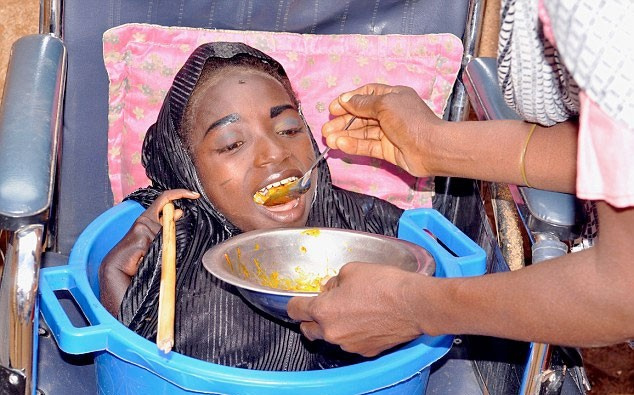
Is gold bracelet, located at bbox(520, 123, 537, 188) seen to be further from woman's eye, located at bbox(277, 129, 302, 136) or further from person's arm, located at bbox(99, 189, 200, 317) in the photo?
person's arm, located at bbox(99, 189, 200, 317)

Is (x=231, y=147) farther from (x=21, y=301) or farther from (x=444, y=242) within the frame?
(x=21, y=301)

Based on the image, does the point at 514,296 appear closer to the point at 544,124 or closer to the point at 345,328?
the point at 345,328

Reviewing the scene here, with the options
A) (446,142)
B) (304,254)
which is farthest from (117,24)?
(446,142)

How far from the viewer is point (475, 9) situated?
6.01 ft

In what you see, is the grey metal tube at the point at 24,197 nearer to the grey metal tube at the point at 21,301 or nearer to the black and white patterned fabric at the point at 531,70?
the grey metal tube at the point at 21,301

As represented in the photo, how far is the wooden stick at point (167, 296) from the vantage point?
120cm

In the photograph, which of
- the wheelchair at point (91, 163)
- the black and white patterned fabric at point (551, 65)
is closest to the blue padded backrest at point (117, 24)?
the wheelchair at point (91, 163)

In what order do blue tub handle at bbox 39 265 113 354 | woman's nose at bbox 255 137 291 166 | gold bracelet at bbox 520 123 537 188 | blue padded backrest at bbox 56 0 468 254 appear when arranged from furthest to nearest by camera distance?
blue padded backrest at bbox 56 0 468 254 < woman's nose at bbox 255 137 291 166 < gold bracelet at bbox 520 123 537 188 < blue tub handle at bbox 39 265 113 354

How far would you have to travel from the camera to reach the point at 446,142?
1.46 metres

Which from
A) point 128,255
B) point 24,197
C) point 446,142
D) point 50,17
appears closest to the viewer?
point 24,197

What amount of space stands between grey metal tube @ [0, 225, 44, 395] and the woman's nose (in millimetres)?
499

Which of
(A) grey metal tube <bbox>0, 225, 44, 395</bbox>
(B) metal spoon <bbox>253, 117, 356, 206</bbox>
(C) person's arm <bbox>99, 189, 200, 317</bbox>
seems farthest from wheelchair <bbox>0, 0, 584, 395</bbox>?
(B) metal spoon <bbox>253, 117, 356, 206</bbox>

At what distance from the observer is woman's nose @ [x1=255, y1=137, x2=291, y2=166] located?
158cm

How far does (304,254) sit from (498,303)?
555 millimetres
